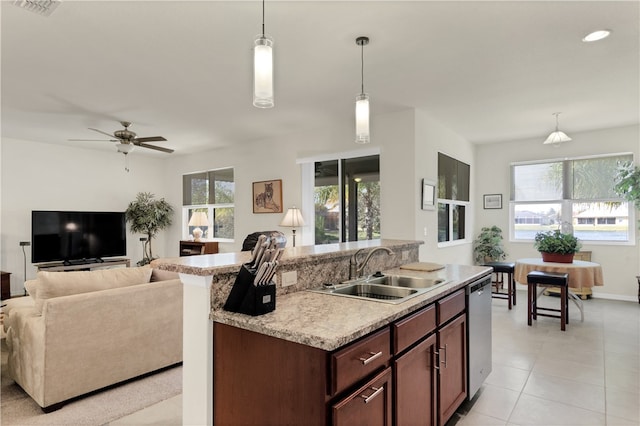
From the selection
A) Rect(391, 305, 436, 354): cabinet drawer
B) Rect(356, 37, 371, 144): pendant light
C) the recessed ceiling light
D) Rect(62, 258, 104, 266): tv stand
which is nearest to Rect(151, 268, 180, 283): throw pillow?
Rect(356, 37, 371, 144): pendant light

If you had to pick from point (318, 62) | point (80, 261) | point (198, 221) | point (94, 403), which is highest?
point (318, 62)

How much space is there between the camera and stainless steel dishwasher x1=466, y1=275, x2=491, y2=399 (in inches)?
93.2

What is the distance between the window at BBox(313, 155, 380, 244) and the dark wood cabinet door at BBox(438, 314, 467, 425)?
2852 millimetres

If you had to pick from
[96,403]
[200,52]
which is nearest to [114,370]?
[96,403]

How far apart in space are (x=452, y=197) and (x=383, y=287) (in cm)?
400

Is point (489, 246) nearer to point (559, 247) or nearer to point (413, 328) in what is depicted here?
point (559, 247)

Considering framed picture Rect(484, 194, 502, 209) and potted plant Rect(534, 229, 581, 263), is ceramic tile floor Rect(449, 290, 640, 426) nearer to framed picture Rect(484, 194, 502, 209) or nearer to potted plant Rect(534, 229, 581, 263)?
potted plant Rect(534, 229, 581, 263)

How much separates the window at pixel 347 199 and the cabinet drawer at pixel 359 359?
3.64m

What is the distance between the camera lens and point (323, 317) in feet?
4.82

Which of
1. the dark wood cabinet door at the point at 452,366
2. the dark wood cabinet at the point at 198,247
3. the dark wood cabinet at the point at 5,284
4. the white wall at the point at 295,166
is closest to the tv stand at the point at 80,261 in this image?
the dark wood cabinet at the point at 5,284

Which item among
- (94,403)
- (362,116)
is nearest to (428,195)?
(362,116)

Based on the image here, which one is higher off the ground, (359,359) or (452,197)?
(452,197)

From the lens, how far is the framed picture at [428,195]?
469 cm

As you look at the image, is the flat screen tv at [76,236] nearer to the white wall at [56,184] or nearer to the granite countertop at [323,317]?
the white wall at [56,184]
